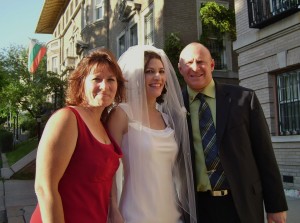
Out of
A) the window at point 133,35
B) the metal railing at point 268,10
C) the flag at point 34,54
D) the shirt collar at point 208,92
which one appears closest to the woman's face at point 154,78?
the shirt collar at point 208,92

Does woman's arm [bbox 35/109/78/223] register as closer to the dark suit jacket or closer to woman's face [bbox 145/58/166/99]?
woman's face [bbox 145/58/166/99]

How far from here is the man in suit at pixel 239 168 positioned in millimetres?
2732

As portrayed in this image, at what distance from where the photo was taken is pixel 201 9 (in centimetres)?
1473

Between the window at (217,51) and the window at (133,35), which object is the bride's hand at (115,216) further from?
the window at (133,35)

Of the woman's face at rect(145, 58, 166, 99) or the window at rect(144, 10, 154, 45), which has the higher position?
the window at rect(144, 10, 154, 45)

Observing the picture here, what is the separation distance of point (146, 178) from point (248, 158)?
→ 821 mm

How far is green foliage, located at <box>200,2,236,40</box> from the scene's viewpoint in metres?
14.5

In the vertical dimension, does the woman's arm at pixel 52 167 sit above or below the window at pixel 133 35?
below

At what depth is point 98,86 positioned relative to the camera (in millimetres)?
2230

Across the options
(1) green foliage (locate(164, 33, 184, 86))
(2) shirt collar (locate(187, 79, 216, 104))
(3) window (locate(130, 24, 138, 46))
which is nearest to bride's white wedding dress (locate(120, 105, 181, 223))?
(2) shirt collar (locate(187, 79, 216, 104))

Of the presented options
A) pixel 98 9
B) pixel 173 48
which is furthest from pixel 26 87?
pixel 173 48

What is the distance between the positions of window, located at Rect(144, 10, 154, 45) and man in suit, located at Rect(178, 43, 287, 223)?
1305cm

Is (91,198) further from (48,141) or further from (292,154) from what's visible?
(292,154)

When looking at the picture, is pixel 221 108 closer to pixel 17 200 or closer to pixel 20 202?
pixel 20 202
